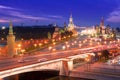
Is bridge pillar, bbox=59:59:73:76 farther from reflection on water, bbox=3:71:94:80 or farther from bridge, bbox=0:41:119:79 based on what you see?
reflection on water, bbox=3:71:94:80

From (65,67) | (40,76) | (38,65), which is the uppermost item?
(38,65)

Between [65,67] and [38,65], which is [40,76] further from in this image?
[38,65]

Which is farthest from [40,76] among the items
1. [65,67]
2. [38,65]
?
[38,65]

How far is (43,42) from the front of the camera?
385 feet

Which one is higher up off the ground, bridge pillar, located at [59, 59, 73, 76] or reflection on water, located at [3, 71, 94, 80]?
bridge pillar, located at [59, 59, 73, 76]

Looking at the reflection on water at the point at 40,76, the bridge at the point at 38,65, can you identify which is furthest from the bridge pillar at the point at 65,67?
the reflection on water at the point at 40,76

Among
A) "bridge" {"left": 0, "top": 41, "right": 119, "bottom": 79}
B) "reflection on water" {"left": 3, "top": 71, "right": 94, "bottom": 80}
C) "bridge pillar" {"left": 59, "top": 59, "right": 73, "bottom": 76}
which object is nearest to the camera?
"bridge" {"left": 0, "top": 41, "right": 119, "bottom": 79}

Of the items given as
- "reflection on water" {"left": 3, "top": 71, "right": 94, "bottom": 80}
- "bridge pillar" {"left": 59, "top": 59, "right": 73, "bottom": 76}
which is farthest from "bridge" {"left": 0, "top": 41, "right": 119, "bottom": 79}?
"reflection on water" {"left": 3, "top": 71, "right": 94, "bottom": 80}

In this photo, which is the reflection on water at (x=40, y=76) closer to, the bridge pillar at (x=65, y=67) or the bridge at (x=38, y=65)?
the bridge pillar at (x=65, y=67)

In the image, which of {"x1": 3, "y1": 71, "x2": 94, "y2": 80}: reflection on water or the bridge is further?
{"x1": 3, "y1": 71, "x2": 94, "y2": 80}: reflection on water

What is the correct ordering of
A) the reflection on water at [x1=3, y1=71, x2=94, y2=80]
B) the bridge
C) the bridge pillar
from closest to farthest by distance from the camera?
the bridge
the reflection on water at [x1=3, y1=71, x2=94, y2=80]
the bridge pillar

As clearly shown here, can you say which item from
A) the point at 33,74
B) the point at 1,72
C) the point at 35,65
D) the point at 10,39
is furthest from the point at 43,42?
the point at 1,72

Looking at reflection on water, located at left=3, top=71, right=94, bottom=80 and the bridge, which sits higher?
the bridge

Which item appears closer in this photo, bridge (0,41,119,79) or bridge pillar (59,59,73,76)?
bridge (0,41,119,79)
